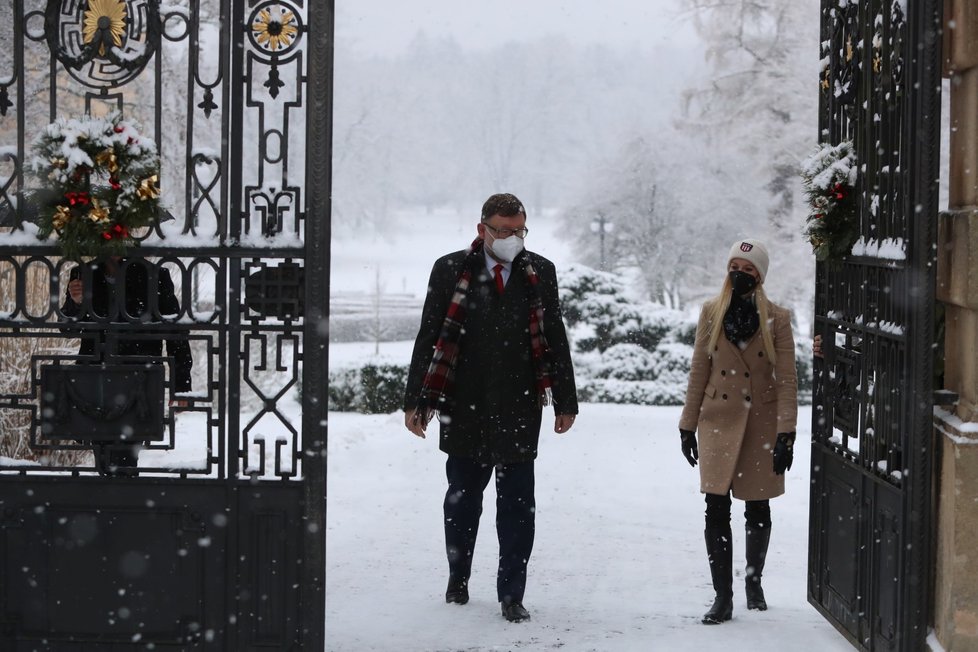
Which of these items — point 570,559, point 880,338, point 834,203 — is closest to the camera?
point 880,338

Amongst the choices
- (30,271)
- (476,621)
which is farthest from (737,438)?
(30,271)

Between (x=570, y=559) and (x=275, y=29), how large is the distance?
432 cm

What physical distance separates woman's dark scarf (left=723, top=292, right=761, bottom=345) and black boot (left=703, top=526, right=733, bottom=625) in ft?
3.11

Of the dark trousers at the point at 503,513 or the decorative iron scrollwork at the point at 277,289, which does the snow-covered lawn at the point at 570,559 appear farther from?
the decorative iron scrollwork at the point at 277,289

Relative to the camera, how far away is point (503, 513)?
19.3 feet

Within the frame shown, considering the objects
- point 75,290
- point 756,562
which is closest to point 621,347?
point 756,562

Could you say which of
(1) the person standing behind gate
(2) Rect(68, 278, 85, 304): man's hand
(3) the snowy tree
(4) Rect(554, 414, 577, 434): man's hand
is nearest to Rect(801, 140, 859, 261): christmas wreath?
(1) the person standing behind gate

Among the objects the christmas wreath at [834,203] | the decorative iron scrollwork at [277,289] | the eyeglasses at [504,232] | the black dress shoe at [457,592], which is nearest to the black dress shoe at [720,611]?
the black dress shoe at [457,592]

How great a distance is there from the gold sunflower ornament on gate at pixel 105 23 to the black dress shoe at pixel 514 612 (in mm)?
3148

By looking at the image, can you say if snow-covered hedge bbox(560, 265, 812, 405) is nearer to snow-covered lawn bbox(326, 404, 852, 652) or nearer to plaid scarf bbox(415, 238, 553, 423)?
snow-covered lawn bbox(326, 404, 852, 652)

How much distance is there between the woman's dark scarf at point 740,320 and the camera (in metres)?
5.89

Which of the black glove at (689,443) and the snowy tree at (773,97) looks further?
the snowy tree at (773,97)

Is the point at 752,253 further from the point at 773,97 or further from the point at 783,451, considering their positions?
the point at 773,97

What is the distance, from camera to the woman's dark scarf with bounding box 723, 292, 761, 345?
589 centimetres
